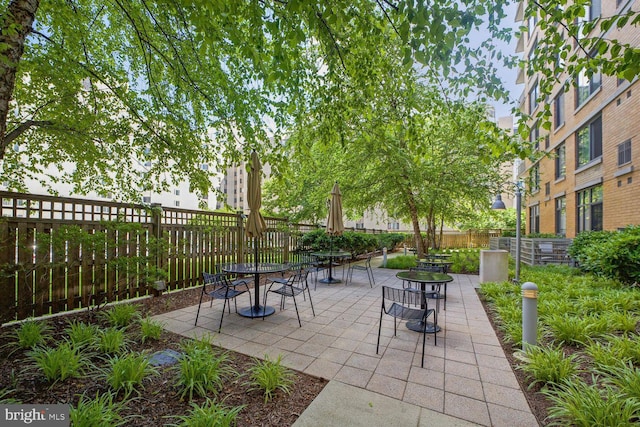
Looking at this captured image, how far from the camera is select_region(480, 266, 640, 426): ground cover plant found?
2.22 meters

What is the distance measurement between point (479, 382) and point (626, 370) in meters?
1.27

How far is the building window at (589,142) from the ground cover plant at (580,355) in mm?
6585

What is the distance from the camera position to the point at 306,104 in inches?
165

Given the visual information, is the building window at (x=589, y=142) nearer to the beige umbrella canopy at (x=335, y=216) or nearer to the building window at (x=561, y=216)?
the building window at (x=561, y=216)

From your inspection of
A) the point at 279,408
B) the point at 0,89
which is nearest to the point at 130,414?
the point at 279,408

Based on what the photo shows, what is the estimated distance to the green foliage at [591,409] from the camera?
2.06 m

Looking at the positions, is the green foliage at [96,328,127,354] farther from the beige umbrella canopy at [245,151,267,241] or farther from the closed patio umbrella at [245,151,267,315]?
the beige umbrella canopy at [245,151,267,241]

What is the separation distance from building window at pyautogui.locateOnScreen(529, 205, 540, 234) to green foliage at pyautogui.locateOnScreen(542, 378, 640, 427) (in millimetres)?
17368

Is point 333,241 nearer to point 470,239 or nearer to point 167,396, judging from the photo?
point 167,396

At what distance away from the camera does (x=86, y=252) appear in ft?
15.0

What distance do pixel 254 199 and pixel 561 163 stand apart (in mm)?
14985

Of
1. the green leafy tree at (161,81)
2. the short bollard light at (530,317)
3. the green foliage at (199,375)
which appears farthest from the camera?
the short bollard light at (530,317)

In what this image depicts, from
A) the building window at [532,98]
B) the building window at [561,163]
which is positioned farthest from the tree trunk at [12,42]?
the building window at [532,98]

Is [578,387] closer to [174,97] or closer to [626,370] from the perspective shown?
[626,370]
